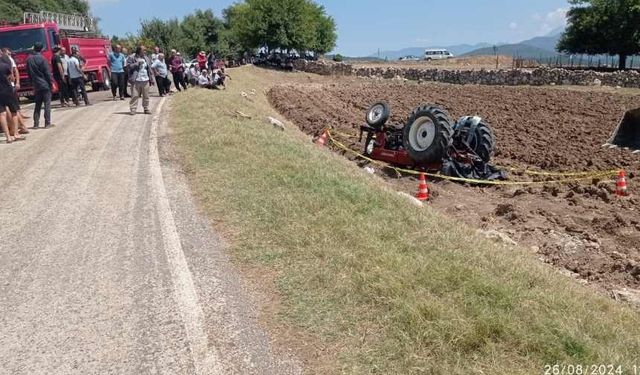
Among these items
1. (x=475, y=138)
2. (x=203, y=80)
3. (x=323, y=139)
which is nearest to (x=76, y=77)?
(x=203, y=80)

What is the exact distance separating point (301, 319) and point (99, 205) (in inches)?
150

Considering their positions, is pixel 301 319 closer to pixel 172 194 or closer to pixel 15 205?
pixel 172 194

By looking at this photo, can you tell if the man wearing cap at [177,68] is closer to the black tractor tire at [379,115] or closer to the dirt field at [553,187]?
the dirt field at [553,187]

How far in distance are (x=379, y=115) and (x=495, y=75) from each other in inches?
1066

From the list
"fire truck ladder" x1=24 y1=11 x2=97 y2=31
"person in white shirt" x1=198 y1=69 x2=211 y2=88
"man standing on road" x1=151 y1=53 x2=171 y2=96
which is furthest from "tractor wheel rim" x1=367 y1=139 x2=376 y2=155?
"fire truck ladder" x1=24 y1=11 x2=97 y2=31

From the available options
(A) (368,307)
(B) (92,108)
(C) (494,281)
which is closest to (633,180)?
(C) (494,281)

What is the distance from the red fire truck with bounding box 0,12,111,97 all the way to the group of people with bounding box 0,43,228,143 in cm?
107

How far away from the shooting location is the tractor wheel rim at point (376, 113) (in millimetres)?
11976

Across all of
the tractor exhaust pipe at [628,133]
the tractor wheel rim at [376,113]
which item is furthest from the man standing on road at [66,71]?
the tractor exhaust pipe at [628,133]

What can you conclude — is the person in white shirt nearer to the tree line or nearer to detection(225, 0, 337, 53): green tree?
the tree line

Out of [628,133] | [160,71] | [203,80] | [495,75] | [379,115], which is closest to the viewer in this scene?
[379,115]

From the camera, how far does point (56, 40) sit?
60.0 ft

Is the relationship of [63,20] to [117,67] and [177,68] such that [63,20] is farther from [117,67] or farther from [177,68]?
[117,67]

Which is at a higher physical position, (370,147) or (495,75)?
(495,75)
